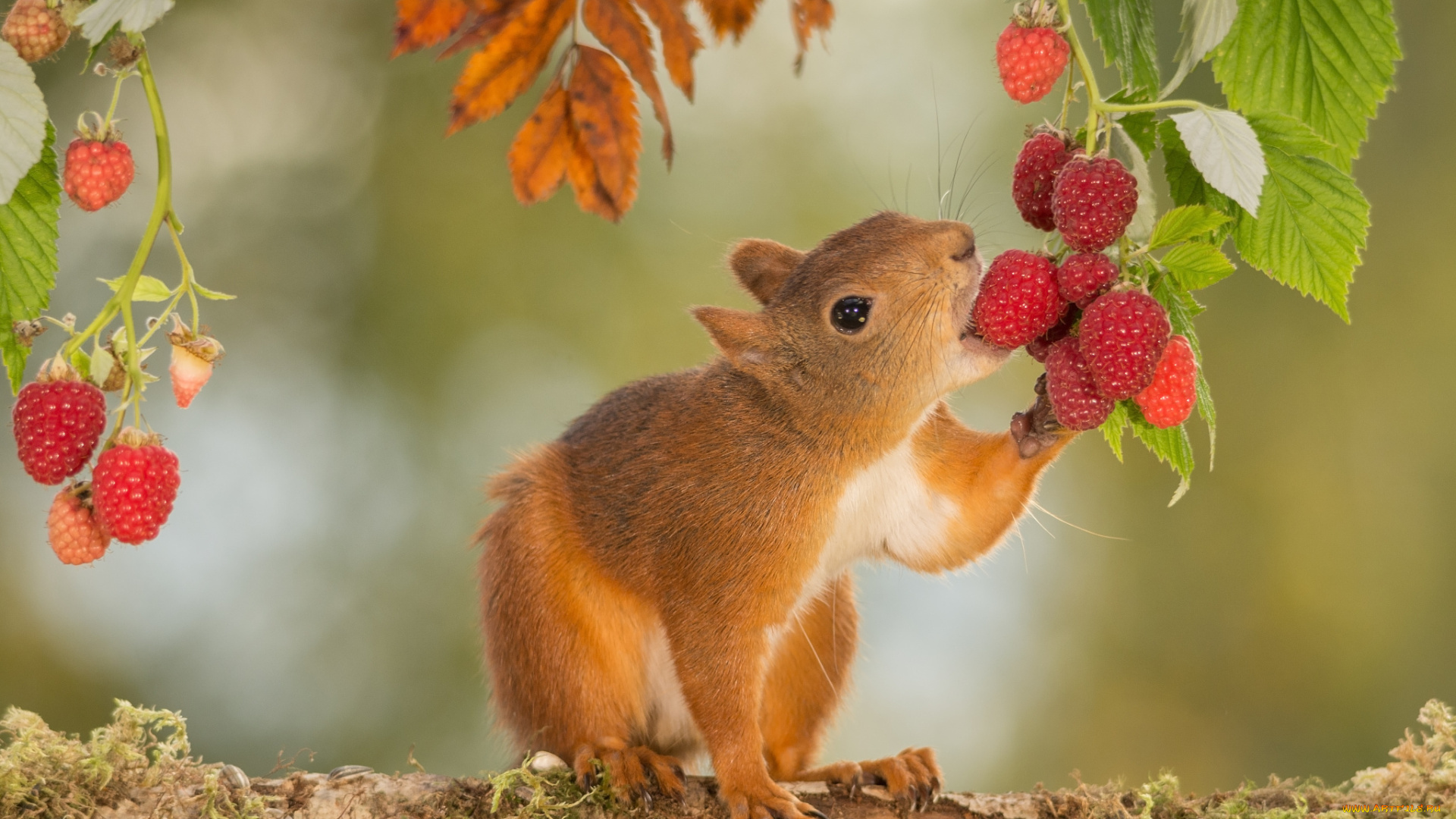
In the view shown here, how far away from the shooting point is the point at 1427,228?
4.62 meters

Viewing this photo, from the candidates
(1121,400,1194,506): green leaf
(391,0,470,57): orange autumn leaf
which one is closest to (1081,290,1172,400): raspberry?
(1121,400,1194,506): green leaf

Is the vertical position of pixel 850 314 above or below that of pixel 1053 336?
above

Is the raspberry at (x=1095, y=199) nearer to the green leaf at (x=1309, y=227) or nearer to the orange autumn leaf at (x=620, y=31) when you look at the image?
the green leaf at (x=1309, y=227)

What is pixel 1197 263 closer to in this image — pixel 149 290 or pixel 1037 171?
pixel 1037 171

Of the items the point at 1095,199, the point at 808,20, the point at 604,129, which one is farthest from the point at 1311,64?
the point at 604,129

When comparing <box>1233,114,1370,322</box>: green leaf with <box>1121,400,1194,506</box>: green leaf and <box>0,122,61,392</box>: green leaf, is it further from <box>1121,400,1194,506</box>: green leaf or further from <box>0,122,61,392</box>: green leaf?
<box>0,122,61,392</box>: green leaf

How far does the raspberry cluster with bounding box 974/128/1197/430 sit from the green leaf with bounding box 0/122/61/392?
1.18m

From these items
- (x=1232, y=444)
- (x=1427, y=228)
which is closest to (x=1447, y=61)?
(x=1427, y=228)

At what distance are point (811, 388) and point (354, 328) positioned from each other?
2761 millimetres

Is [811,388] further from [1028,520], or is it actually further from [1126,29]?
[1126,29]

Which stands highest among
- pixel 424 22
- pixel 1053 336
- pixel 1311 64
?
pixel 424 22

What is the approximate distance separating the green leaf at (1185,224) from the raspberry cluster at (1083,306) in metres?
0.05

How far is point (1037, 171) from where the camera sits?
163 centimetres

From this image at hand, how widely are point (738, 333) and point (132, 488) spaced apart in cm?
108
